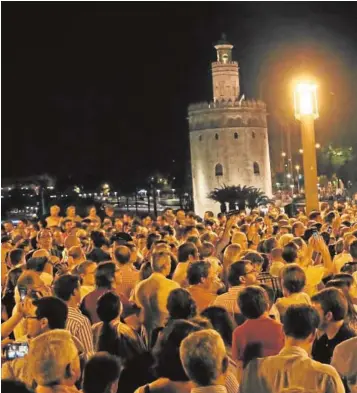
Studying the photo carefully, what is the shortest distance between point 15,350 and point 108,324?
2.87 ft

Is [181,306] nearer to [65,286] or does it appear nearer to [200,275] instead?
[65,286]

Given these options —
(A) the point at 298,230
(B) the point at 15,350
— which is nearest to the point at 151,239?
(A) the point at 298,230

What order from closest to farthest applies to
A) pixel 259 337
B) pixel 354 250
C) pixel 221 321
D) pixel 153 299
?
pixel 259 337 → pixel 221 321 → pixel 153 299 → pixel 354 250

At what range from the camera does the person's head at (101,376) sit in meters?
4.03

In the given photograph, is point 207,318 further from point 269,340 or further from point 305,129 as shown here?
point 305,129

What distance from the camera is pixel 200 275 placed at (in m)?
6.90

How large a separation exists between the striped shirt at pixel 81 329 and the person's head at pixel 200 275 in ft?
4.36

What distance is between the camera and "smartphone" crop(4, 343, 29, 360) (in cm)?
488

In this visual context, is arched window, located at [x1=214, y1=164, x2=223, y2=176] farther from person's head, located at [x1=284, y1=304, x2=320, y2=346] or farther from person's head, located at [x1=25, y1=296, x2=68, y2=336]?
person's head, located at [x1=284, y1=304, x2=320, y2=346]

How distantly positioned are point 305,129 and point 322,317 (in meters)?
11.9

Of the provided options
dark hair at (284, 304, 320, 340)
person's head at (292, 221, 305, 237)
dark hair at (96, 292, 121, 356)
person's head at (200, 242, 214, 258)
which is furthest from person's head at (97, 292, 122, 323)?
person's head at (292, 221, 305, 237)

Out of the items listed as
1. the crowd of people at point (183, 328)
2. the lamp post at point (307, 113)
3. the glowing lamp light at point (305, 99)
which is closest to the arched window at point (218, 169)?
the lamp post at point (307, 113)

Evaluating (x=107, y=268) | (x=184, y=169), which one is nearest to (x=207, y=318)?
(x=107, y=268)

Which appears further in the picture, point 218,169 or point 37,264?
point 218,169
